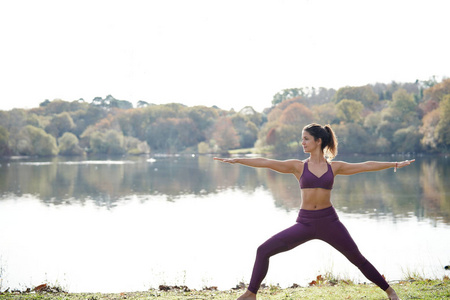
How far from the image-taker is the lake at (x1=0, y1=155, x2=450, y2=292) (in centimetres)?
1180

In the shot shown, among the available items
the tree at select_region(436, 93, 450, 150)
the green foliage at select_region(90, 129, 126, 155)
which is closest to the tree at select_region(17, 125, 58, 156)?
the green foliage at select_region(90, 129, 126, 155)

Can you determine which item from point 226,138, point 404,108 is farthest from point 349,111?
point 226,138

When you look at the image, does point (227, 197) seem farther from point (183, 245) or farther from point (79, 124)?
point (79, 124)

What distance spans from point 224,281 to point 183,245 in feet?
15.3

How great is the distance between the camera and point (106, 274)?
12.2 m

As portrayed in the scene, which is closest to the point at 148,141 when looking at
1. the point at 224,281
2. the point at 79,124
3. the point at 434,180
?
the point at 79,124

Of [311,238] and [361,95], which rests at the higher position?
[361,95]

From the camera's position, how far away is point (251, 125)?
115m

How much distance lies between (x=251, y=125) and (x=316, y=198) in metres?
109

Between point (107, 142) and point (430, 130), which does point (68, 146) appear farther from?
point (430, 130)

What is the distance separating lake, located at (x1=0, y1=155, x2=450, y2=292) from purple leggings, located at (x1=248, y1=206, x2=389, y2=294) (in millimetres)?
3787

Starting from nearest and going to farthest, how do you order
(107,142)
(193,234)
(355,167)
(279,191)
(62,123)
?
(355,167), (193,234), (279,191), (107,142), (62,123)

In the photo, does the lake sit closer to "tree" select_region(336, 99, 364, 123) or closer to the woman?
the woman

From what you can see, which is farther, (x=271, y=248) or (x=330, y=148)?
(x=330, y=148)
